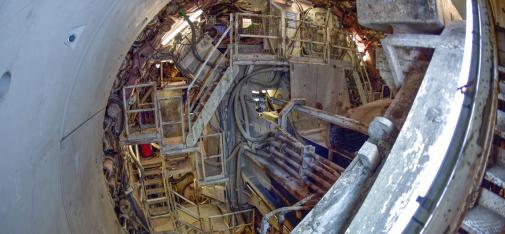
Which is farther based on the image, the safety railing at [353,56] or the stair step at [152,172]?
the safety railing at [353,56]

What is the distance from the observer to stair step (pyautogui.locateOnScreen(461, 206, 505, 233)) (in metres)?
1.79

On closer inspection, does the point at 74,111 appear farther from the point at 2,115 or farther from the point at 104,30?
the point at 2,115

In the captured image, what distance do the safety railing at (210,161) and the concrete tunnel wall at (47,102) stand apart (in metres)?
5.28

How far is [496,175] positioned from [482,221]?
1.01ft

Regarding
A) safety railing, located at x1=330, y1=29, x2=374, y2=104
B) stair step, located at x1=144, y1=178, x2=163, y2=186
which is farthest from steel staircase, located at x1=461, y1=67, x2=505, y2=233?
safety railing, located at x1=330, y1=29, x2=374, y2=104

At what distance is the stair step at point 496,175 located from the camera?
1.85 metres

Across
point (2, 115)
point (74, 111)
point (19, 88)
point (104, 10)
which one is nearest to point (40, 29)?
point (19, 88)

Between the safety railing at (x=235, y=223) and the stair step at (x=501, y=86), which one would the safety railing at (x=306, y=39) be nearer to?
the safety railing at (x=235, y=223)

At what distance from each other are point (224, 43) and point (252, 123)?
3.68 m

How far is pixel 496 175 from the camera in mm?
1907

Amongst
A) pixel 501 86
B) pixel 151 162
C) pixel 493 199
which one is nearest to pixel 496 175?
pixel 493 199

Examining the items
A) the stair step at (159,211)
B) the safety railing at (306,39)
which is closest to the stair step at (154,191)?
the stair step at (159,211)

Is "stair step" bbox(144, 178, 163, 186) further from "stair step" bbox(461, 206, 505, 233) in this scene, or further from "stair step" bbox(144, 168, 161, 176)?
"stair step" bbox(461, 206, 505, 233)

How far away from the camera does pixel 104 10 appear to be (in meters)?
2.04
